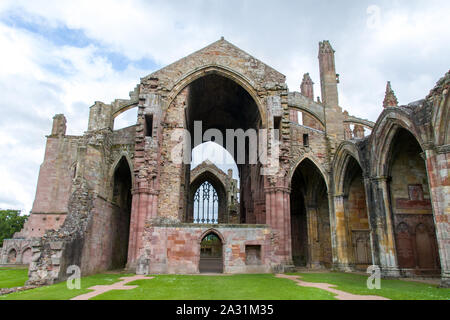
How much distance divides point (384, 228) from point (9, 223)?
141ft

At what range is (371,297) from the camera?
699 cm

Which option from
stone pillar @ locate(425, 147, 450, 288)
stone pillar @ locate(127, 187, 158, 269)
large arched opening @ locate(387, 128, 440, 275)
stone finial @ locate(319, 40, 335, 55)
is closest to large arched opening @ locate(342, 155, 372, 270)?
large arched opening @ locate(387, 128, 440, 275)

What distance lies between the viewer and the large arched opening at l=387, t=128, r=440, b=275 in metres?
12.6

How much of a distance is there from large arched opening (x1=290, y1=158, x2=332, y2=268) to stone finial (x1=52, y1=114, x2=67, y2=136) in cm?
2169

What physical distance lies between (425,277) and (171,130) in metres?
12.5

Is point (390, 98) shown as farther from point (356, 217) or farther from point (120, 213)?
point (120, 213)

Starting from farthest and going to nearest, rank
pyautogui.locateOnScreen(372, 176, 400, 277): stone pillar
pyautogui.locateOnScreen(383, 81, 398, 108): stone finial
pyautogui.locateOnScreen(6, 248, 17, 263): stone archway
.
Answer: pyautogui.locateOnScreen(6, 248, 17, 263): stone archway → pyautogui.locateOnScreen(383, 81, 398, 108): stone finial → pyautogui.locateOnScreen(372, 176, 400, 277): stone pillar

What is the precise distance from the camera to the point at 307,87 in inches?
1117

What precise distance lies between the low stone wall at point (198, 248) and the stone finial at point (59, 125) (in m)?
21.4

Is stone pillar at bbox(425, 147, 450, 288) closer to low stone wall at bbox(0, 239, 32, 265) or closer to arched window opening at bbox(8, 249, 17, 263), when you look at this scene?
low stone wall at bbox(0, 239, 32, 265)

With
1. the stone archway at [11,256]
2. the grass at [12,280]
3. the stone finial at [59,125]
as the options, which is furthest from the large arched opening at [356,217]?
the stone archway at [11,256]

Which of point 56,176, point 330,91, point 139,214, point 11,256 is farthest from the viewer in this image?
point 56,176

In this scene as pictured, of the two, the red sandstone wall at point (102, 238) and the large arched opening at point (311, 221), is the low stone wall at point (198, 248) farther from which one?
the large arched opening at point (311, 221)

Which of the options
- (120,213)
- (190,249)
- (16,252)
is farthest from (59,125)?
(190,249)
